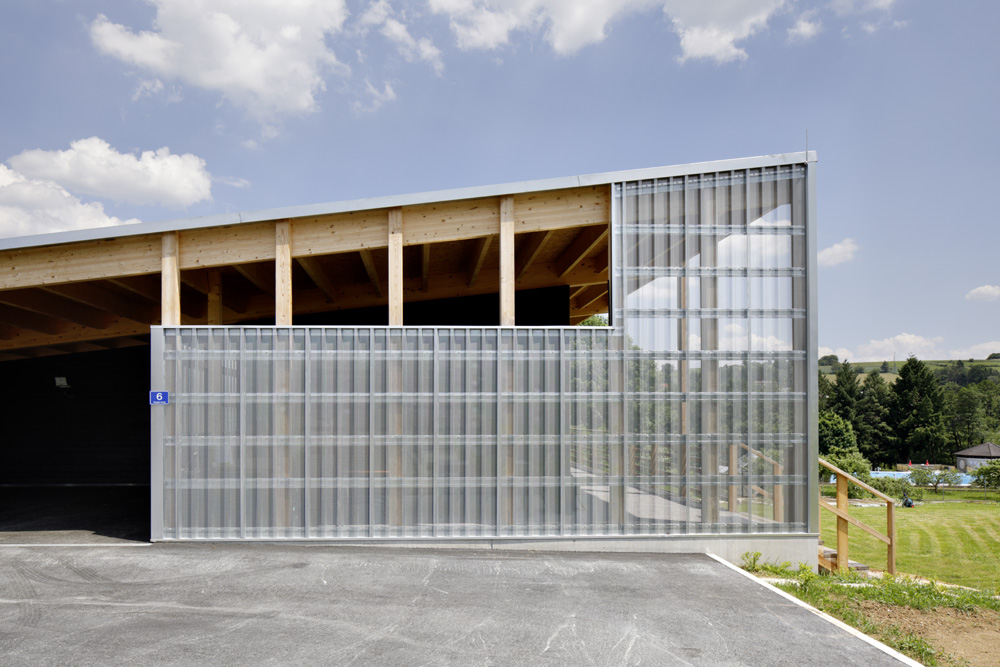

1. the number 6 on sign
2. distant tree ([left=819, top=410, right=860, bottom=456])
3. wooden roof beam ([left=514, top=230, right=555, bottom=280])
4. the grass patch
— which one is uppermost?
wooden roof beam ([left=514, top=230, right=555, bottom=280])

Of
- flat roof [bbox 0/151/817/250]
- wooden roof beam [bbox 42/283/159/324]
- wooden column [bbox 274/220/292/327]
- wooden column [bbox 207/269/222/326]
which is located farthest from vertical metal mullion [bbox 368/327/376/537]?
wooden roof beam [bbox 42/283/159/324]

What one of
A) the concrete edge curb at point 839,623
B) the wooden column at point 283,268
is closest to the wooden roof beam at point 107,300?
the wooden column at point 283,268

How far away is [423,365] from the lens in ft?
29.6

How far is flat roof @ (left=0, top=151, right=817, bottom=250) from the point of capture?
915cm

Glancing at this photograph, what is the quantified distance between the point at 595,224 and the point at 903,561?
1786cm

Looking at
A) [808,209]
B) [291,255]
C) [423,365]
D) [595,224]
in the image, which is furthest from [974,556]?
[291,255]

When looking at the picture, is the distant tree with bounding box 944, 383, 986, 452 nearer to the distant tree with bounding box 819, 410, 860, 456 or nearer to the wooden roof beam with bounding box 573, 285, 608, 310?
the distant tree with bounding box 819, 410, 860, 456

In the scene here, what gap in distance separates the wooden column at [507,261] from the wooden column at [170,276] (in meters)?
5.03

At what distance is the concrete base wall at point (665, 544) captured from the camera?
888 cm

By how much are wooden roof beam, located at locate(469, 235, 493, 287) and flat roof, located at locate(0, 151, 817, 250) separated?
1134 millimetres

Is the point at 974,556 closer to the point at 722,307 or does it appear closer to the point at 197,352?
the point at 722,307

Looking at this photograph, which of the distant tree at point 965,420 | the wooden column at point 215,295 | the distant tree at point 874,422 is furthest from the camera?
the distant tree at point 965,420

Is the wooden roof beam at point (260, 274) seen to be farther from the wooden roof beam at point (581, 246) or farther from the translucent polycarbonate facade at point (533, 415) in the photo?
the wooden roof beam at point (581, 246)

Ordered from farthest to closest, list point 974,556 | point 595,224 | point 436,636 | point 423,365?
point 974,556 → point 595,224 → point 423,365 → point 436,636
